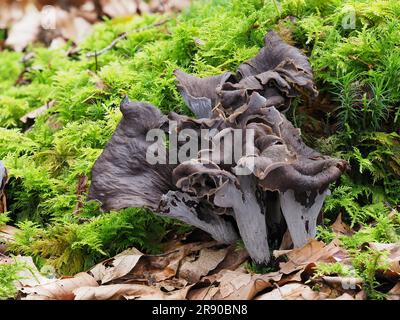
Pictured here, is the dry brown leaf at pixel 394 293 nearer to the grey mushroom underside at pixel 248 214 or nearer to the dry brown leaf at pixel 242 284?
the dry brown leaf at pixel 242 284

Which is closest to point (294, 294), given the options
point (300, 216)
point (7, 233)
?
point (300, 216)

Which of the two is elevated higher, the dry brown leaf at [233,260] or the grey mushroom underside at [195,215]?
the grey mushroom underside at [195,215]

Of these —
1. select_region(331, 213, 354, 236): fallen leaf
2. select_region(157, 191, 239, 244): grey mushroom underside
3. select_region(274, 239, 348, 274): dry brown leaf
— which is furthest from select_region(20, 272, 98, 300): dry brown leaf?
select_region(331, 213, 354, 236): fallen leaf

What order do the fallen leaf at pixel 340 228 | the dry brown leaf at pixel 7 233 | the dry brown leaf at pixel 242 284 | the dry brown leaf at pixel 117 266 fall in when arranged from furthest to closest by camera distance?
the dry brown leaf at pixel 7 233 → the fallen leaf at pixel 340 228 → the dry brown leaf at pixel 117 266 → the dry brown leaf at pixel 242 284

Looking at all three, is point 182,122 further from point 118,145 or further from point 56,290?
point 56,290

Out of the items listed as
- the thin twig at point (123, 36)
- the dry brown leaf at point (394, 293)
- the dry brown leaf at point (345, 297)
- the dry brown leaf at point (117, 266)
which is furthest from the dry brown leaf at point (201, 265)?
the thin twig at point (123, 36)

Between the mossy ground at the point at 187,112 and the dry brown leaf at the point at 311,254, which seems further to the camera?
the mossy ground at the point at 187,112
